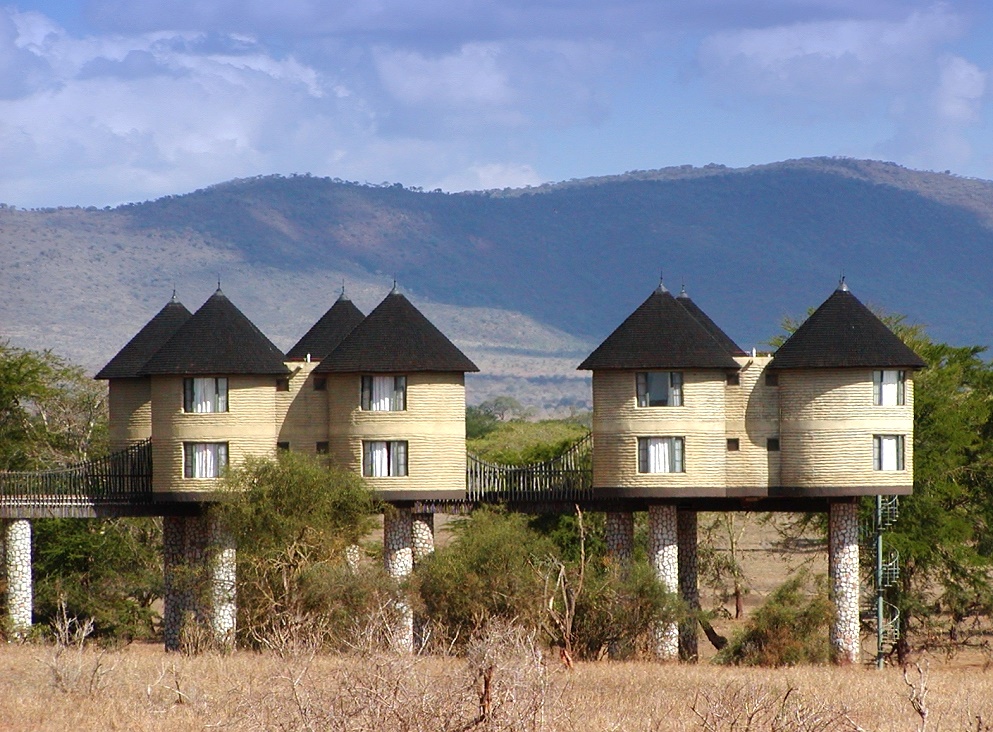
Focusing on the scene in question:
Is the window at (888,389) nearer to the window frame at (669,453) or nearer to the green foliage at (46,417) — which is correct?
the window frame at (669,453)

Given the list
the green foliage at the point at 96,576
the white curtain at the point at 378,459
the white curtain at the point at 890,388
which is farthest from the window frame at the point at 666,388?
the green foliage at the point at 96,576

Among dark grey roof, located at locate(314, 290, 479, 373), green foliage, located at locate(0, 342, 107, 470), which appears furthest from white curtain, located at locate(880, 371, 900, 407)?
green foliage, located at locate(0, 342, 107, 470)

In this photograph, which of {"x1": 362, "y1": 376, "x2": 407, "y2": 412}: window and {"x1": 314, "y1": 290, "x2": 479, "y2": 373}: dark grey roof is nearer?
{"x1": 314, "y1": 290, "x2": 479, "y2": 373}: dark grey roof

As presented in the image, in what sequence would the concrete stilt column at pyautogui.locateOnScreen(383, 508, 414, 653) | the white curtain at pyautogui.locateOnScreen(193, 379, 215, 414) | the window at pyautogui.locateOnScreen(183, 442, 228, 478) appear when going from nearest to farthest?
the window at pyautogui.locateOnScreen(183, 442, 228, 478), the white curtain at pyautogui.locateOnScreen(193, 379, 215, 414), the concrete stilt column at pyautogui.locateOnScreen(383, 508, 414, 653)

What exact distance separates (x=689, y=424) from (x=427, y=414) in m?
7.53

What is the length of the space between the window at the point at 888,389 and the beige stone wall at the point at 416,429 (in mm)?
11925

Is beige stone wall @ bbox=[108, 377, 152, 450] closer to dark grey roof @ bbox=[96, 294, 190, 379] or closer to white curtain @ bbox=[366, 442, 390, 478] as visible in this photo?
dark grey roof @ bbox=[96, 294, 190, 379]

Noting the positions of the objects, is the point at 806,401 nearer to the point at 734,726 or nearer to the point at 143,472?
the point at 143,472

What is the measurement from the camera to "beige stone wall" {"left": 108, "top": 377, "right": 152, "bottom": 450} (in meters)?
57.3

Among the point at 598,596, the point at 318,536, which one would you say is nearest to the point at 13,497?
the point at 318,536

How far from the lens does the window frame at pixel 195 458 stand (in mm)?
51594

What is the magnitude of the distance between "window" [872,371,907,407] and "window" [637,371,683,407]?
565cm

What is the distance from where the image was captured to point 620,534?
5300 centimetres

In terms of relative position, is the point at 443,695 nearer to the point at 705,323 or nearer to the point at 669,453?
the point at 669,453
